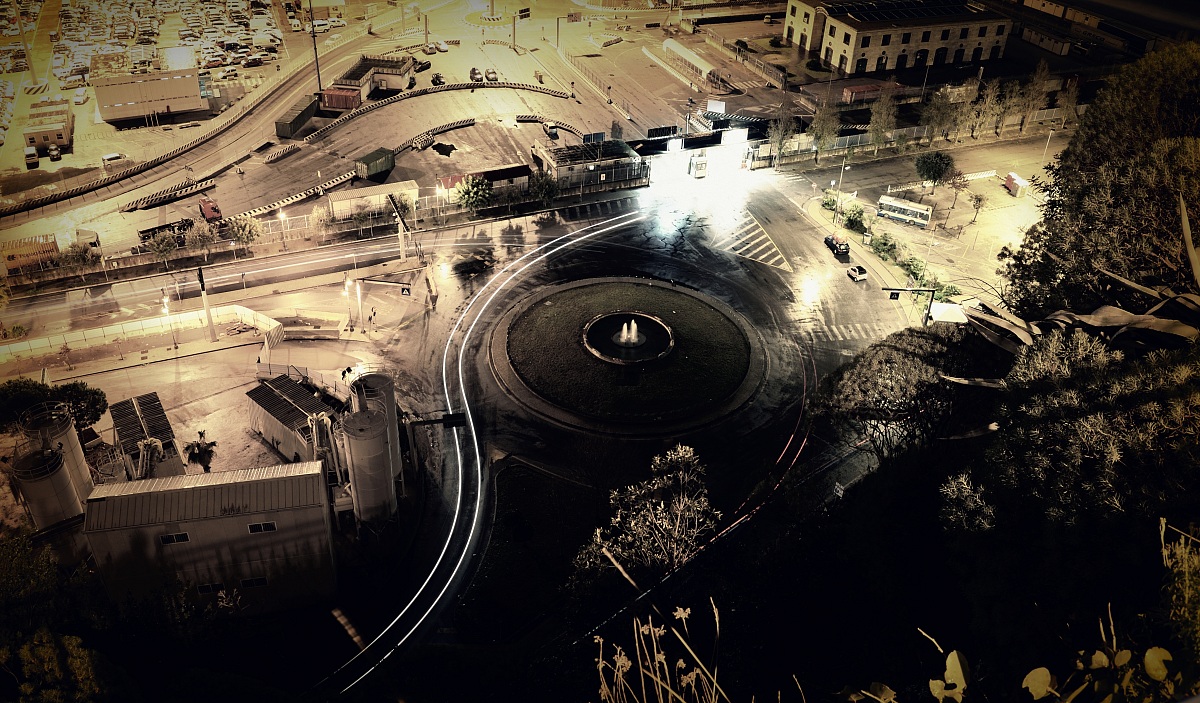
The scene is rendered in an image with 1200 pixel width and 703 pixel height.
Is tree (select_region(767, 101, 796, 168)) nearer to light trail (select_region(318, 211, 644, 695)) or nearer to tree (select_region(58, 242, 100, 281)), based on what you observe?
light trail (select_region(318, 211, 644, 695))

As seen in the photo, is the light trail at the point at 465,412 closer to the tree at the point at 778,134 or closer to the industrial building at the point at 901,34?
the tree at the point at 778,134

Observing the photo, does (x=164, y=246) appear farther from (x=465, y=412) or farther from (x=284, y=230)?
(x=465, y=412)

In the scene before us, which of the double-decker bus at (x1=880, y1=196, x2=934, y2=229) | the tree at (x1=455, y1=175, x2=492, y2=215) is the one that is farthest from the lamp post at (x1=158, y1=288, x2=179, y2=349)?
the double-decker bus at (x1=880, y1=196, x2=934, y2=229)

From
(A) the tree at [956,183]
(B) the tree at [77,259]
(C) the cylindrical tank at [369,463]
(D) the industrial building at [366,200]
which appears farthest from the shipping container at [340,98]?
(A) the tree at [956,183]

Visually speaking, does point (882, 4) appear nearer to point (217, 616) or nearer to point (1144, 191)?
point (1144, 191)

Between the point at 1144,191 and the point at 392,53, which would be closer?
the point at 1144,191

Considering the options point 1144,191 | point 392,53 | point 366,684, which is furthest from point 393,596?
point 392,53

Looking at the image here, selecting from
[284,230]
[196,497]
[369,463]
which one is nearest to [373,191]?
[284,230]
